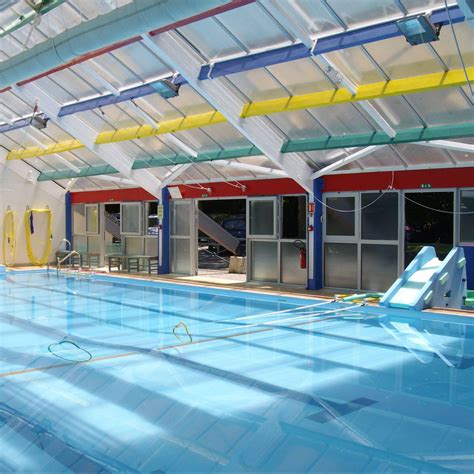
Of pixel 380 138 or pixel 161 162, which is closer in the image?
pixel 380 138

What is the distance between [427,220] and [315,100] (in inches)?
159

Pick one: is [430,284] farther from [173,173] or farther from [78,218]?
[78,218]

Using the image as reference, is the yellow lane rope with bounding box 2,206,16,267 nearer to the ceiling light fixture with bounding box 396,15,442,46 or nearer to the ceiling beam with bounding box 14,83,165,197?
the ceiling beam with bounding box 14,83,165,197

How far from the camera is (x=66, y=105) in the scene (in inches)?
529

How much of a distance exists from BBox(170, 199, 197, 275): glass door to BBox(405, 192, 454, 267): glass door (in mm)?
6076

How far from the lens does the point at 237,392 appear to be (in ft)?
19.6

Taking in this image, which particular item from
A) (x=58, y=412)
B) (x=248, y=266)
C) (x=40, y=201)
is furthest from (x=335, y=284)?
(x=40, y=201)

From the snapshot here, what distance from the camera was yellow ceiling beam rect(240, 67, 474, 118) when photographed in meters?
8.21

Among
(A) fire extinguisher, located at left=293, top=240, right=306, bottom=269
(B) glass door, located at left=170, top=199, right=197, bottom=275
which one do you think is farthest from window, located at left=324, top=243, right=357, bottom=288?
(B) glass door, located at left=170, top=199, right=197, bottom=275

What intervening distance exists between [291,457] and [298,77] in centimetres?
670

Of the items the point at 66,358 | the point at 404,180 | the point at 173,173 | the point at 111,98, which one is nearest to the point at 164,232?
the point at 173,173

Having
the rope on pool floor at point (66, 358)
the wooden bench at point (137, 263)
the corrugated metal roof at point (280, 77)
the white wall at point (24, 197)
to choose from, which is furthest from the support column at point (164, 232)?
the rope on pool floor at point (66, 358)

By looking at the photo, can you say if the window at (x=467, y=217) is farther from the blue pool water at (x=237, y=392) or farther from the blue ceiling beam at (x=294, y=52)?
the blue ceiling beam at (x=294, y=52)

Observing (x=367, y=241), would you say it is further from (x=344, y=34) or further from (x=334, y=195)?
(x=344, y=34)
